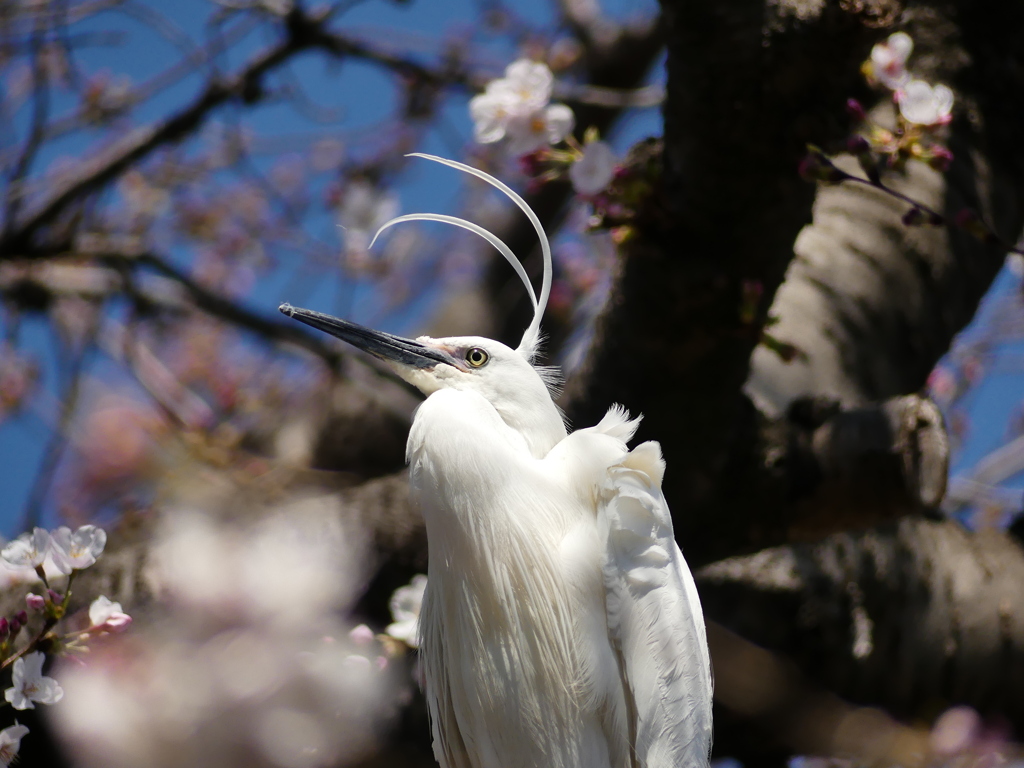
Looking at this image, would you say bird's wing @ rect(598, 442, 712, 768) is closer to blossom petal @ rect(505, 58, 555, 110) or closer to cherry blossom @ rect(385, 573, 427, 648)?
cherry blossom @ rect(385, 573, 427, 648)

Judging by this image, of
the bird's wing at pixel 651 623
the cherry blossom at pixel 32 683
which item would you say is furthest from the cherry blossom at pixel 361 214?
the cherry blossom at pixel 32 683

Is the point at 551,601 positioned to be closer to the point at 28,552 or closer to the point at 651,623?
the point at 651,623

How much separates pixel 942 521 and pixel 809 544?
1.77 ft

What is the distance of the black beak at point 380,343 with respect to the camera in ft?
7.18

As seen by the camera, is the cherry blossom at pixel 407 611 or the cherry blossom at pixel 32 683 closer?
the cherry blossom at pixel 32 683

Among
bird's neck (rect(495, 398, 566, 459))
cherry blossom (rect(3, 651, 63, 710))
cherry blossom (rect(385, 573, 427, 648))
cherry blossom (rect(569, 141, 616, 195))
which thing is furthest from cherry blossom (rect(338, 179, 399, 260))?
cherry blossom (rect(3, 651, 63, 710))

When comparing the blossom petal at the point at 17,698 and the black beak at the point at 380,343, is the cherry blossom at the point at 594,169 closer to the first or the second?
the black beak at the point at 380,343

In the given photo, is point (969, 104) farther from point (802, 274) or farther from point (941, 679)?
point (941, 679)

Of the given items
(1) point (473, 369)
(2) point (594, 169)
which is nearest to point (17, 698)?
(1) point (473, 369)

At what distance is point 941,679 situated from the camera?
2.67 m

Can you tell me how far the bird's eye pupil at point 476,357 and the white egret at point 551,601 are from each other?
0.28 ft

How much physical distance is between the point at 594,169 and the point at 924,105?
74 centimetres

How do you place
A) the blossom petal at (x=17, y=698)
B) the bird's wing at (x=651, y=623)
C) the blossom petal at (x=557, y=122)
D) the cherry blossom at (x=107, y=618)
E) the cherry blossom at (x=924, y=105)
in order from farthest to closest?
the blossom petal at (x=557, y=122)
the cherry blossom at (x=924, y=105)
the bird's wing at (x=651, y=623)
the cherry blossom at (x=107, y=618)
the blossom petal at (x=17, y=698)

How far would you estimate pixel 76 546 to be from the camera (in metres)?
1.66
